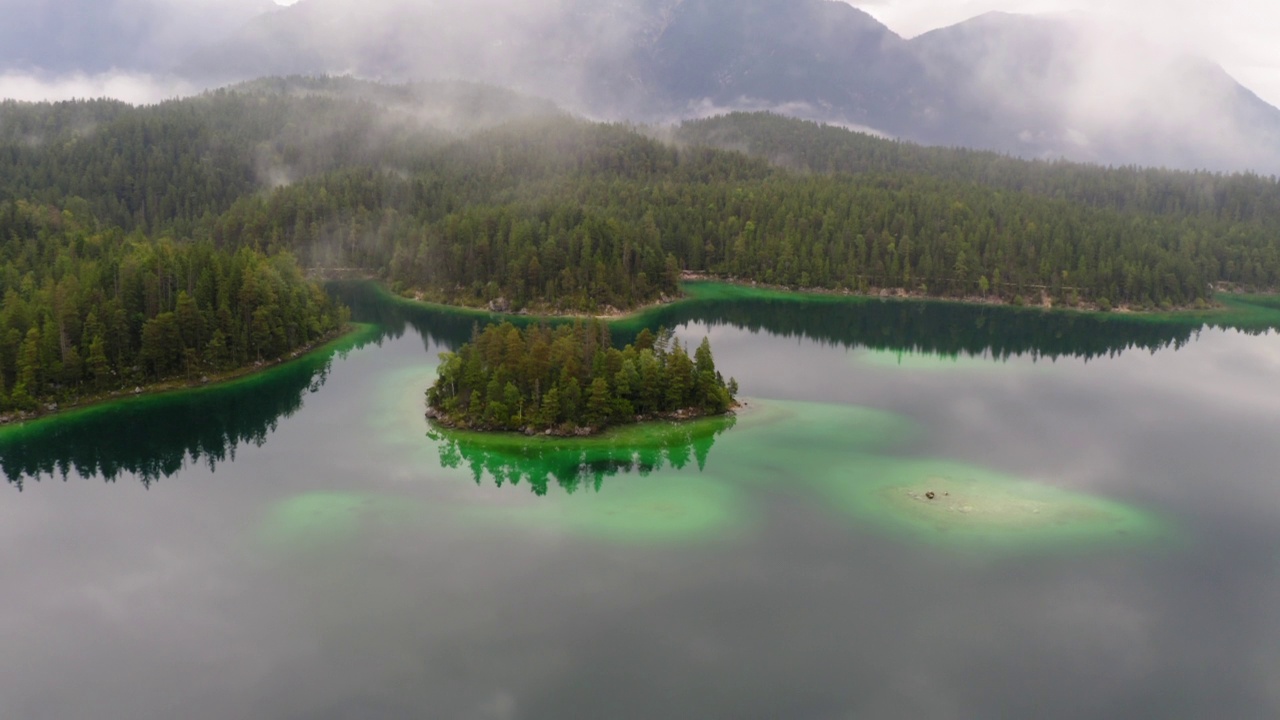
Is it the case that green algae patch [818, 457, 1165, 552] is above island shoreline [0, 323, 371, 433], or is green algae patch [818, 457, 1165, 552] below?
below

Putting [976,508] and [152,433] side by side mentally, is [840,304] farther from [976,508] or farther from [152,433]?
[152,433]

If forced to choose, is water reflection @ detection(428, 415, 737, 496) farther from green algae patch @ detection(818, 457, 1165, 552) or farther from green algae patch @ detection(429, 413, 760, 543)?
green algae patch @ detection(818, 457, 1165, 552)

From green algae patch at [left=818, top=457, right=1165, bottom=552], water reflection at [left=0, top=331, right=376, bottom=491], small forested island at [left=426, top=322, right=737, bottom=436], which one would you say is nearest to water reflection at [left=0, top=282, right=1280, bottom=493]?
water reflection at [left=0, top=331, right=376, bottom=491]

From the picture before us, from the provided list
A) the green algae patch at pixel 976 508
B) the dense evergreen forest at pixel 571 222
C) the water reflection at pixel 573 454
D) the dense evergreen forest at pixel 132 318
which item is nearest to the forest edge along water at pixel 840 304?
the dense evergreen forest at pixel 571 222

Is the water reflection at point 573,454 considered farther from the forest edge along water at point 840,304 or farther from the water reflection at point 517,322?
the forest edge along water at point 840,304

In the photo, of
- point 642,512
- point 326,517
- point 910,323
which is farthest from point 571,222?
point 326,517

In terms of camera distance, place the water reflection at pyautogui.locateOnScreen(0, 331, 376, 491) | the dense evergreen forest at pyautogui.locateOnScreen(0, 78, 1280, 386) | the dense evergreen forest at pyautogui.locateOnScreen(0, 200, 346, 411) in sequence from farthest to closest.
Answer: the dense evergreen forest at pyautogui.locateOnScreen(0, 78, 1280, 386) < the dense evergreen forest at pyautogui.locateOnScreen(0, 200, 346, 411) < the water reflection at pyautogui.locateOnScreen(0, 331, 376, 491)
